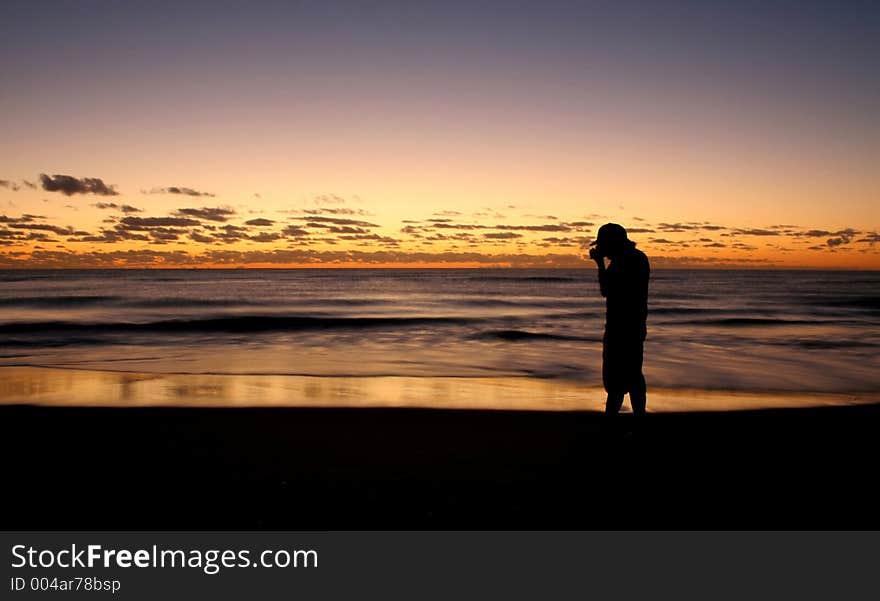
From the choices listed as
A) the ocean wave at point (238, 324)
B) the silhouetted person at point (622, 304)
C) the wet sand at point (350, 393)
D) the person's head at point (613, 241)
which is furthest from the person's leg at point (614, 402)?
the ocean wave at point (238, 324)

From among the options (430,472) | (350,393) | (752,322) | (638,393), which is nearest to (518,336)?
(752,322)

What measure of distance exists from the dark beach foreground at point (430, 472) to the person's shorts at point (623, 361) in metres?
0.60

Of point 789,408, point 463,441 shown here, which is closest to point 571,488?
point 463,441

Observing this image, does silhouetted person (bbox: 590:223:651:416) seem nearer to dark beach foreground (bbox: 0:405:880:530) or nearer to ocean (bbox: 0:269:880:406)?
dark beach foreground (bbox: 0:405:880:530)

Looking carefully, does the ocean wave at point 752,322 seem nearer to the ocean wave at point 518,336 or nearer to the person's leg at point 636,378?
the ocean wave at point 518,336

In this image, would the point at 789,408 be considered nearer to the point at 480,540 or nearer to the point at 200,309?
the point at 480,540

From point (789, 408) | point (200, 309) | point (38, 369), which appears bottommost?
point (200, 309)

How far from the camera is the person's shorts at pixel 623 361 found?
6027 millimetres

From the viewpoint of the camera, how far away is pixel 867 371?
14430 mm

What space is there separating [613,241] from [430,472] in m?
2.64

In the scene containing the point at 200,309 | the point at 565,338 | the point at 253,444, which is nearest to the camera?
the point at 253,444

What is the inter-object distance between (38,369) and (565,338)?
15941 mm

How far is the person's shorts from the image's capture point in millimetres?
6027

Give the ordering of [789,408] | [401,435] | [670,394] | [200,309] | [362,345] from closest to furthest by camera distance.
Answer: [401,435]
[789,408]
[670,394]
[362,345]
[200,309]
